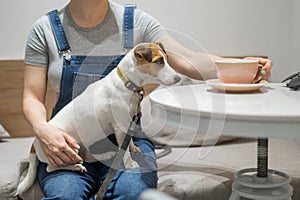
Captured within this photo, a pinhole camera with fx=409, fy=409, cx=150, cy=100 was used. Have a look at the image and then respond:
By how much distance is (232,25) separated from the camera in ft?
7.23

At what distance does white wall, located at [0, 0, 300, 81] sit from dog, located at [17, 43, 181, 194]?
875 millimetres

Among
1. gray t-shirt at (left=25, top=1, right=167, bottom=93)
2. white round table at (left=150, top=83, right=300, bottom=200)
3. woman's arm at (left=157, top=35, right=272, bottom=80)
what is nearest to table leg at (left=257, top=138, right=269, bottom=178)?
white round table at (left=150, top=83, right=300, bottom=200)

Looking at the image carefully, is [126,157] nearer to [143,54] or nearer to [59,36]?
[143,54]

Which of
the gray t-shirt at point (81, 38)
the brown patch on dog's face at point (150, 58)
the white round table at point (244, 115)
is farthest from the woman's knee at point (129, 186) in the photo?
the gray t-shirt at point (81, 38)

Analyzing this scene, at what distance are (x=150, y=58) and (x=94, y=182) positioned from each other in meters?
0.42

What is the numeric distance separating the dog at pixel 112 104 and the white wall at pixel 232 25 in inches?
34.5

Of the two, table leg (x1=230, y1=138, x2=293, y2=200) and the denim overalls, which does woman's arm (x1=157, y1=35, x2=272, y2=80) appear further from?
table leg (x1=230, y1=138, x2=293, y2=200)

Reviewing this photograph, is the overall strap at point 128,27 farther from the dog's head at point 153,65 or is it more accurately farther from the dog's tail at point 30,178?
the dog's tail at point 30,178

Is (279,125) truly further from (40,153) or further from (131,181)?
(40,153)

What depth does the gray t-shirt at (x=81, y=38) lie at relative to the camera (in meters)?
1.42

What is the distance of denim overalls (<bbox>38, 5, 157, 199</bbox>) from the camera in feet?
3.85

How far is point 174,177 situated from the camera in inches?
56.5

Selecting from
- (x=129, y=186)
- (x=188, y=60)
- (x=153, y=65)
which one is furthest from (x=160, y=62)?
(x=129, y=186)

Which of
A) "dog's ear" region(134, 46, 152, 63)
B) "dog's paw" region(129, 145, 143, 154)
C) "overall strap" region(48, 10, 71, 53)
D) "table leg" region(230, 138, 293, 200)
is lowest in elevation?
"table leg" region(230, 138, 293, 200)
